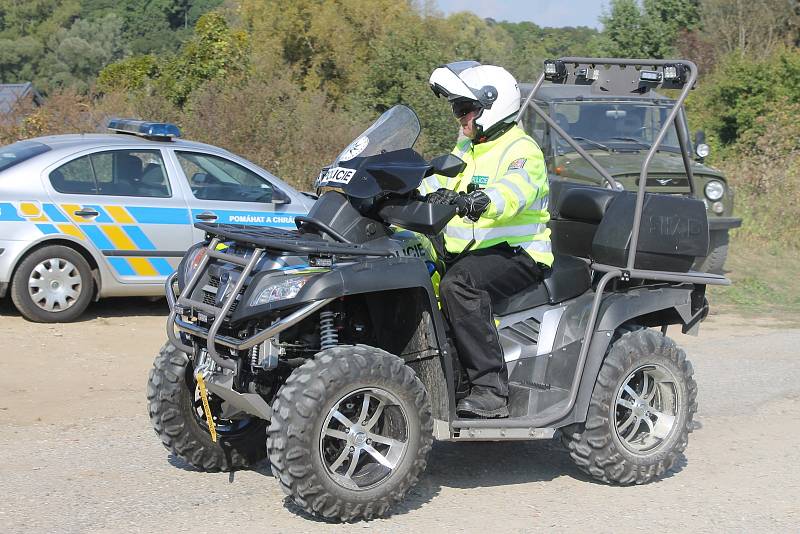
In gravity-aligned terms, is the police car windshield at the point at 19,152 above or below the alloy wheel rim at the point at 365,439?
above

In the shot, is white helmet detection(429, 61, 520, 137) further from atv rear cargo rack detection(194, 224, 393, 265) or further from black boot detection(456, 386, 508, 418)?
black boot detection(456, 386, 508, 418)

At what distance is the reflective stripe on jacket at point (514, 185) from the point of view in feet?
17.7

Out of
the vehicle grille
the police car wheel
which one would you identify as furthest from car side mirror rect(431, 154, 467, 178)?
the vehicle grille

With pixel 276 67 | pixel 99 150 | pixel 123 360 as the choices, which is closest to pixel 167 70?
pixel 276 67

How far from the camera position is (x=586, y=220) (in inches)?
246

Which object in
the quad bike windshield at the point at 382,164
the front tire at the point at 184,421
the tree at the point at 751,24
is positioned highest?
the tree at the point at 751,24

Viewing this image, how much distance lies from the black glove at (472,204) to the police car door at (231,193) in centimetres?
519

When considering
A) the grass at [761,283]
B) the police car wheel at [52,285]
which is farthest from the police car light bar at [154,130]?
the grass at [761,283]

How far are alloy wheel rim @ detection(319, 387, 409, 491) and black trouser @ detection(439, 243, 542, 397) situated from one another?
0.55 meters

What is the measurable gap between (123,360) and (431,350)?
4.05m

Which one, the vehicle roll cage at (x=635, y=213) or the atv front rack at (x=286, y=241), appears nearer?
the atv front rack at (x=286, y=241)

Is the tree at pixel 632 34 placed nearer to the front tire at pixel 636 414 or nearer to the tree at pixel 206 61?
the tree at pixel 206 61

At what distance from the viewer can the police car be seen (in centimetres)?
931

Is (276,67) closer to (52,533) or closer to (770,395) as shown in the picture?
(770,395)
